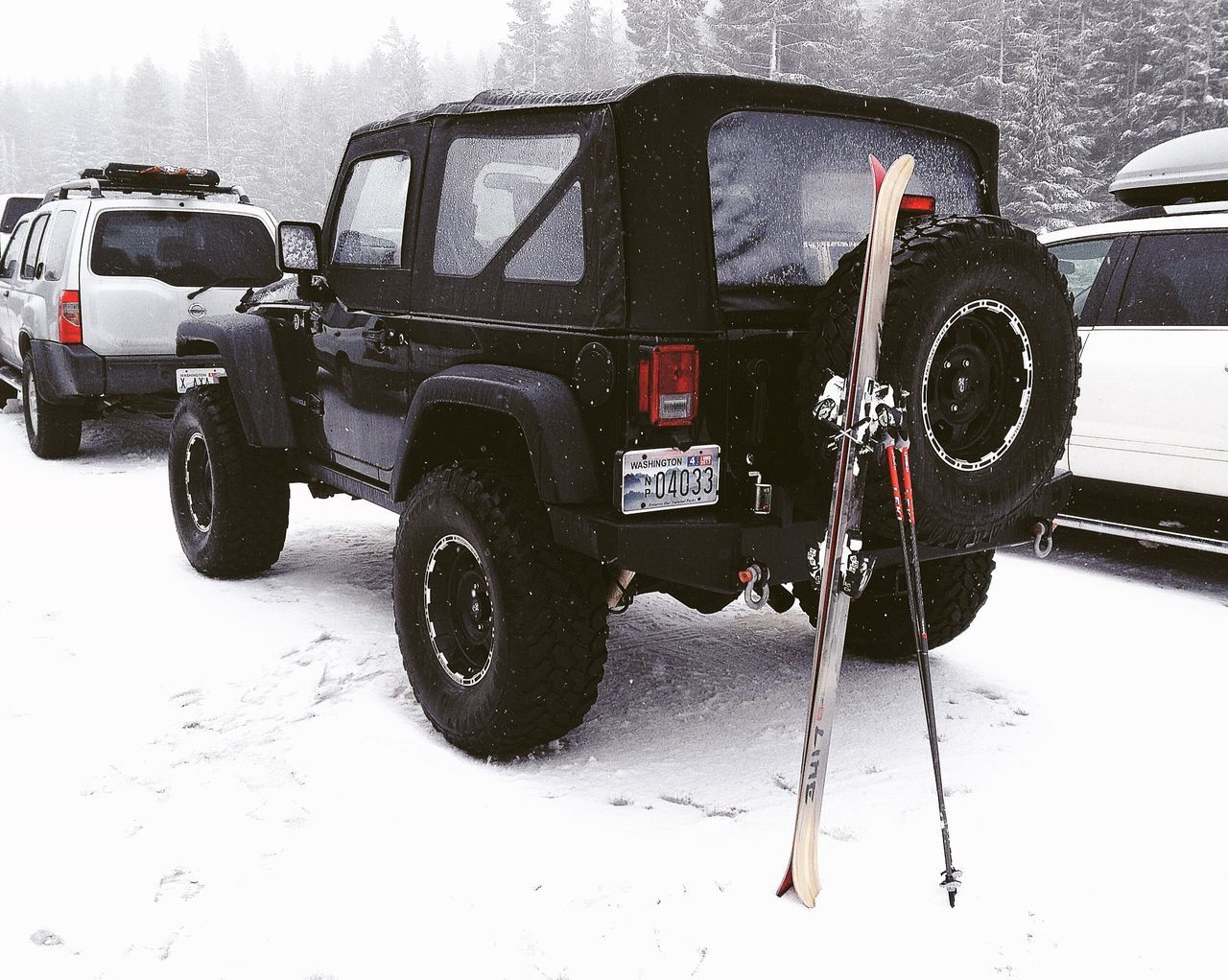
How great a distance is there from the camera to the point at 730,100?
3320 mm

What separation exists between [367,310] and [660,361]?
1763 mm

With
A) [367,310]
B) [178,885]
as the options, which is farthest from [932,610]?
[178,885]

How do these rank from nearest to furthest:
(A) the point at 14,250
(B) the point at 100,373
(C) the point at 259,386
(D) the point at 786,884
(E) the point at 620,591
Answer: (D) the point at 786,884, (E) the point at 620,591, (C) the point at 259,386, (B) the point at 100,373, (A) the point at 14,250

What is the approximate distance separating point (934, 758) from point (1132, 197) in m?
5.49

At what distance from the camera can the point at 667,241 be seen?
127 inches

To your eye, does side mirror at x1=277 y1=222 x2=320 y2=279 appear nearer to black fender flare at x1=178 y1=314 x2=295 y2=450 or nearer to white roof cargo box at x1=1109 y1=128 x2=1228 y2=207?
black fender flare at x1=178 y1=314 x2=295 y2=450

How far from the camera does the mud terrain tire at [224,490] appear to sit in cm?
545

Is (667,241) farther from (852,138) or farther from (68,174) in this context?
(68,174)

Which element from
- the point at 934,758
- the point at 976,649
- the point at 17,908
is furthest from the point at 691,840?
the point at 976,649

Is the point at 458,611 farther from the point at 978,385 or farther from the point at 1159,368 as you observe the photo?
the point at 1159,368

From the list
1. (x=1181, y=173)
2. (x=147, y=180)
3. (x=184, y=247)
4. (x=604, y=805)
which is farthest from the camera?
(x=147, y=180)

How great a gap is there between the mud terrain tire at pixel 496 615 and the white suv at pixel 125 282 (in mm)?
5635

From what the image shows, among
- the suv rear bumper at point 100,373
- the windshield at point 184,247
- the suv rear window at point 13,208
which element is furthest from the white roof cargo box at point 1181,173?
the suv rear window at point 13,208

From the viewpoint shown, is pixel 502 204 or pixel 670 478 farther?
pixel 502 204
